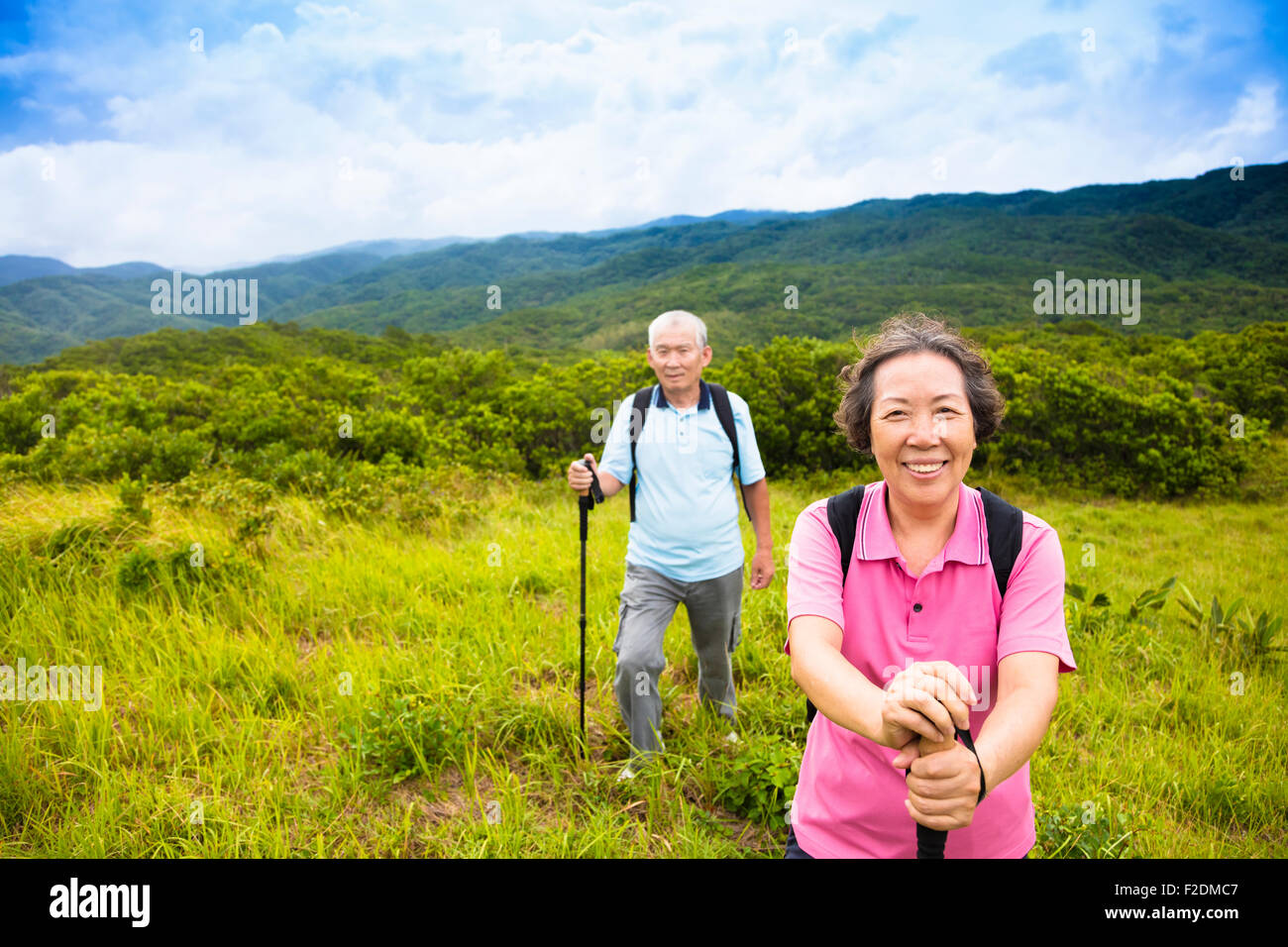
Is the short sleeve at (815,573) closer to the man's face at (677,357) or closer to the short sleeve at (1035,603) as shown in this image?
the short sleeve at (1035,603)

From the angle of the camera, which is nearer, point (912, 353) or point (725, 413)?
point (912, 353)

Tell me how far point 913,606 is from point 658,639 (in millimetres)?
1829

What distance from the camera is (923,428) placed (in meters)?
1.42

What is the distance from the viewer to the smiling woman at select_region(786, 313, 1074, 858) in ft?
4.44

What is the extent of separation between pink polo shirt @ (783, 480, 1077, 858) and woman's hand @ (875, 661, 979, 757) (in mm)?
355

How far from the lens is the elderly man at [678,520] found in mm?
3137

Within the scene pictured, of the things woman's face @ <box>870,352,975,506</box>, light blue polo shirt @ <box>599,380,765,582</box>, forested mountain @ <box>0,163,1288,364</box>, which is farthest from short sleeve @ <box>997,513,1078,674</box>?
forested mountain @ <box>0,163,1288,364</box>

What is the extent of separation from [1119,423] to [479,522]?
11821 millimetres

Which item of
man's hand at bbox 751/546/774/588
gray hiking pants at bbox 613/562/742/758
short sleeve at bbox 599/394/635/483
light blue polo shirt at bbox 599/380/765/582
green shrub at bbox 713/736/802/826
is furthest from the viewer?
man's hand at bbox 751/546/774/588

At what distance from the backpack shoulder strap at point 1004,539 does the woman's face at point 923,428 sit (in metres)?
0.10

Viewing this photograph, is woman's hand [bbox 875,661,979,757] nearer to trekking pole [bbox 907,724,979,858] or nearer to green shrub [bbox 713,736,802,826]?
trekking pole [bbox 907,724,979,858]

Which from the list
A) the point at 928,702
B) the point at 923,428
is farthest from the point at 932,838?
the point at 923,428

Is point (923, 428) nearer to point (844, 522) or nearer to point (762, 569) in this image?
point (844, 522)

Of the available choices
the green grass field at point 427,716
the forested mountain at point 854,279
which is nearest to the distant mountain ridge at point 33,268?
the forested mountain at point 854,279
